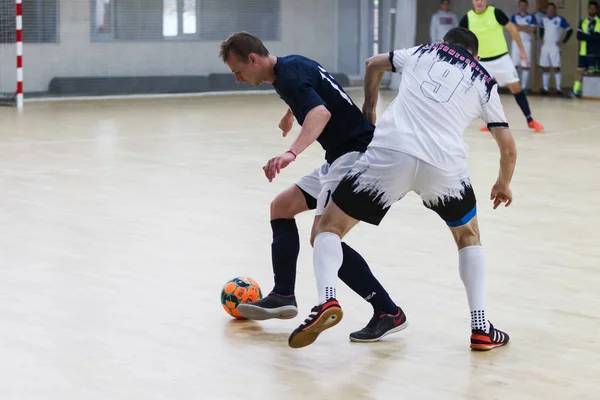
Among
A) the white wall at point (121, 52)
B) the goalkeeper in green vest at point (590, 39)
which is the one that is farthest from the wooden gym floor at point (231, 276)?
the goalkeeper in green vest at point (590, 39)

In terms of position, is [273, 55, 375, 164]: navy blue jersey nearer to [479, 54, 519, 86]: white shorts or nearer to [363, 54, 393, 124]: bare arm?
[363, 54, 393, 124]: bare arm

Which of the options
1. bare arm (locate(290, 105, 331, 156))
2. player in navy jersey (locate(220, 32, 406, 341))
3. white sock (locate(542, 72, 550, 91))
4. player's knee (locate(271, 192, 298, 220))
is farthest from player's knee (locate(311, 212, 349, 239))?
white sock (locate(542, 72, 550, 91))

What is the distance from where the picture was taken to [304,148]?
15.5 ft

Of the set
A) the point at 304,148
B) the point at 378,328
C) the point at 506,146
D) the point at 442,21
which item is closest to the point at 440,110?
the point at 506,146

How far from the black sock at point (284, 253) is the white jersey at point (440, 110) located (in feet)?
2.43

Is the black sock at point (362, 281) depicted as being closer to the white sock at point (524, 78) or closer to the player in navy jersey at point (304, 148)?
the player in navy jersey at point (304, 148)

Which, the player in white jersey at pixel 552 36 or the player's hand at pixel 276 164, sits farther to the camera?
the player in white jersey at pixel 552 36

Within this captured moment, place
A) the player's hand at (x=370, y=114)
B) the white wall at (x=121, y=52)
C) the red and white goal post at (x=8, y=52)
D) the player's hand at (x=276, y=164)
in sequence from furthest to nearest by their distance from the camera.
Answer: the white wall at (x=121, y=52)
the red and white goal post at (x=8, y=52)
the player's hand at (x=370, y=114)
the player's hand at (x=276, y=164)

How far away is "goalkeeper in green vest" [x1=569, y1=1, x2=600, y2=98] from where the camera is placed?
68.9 ft

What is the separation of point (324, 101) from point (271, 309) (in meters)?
1.09

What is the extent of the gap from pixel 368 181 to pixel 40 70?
645 inches

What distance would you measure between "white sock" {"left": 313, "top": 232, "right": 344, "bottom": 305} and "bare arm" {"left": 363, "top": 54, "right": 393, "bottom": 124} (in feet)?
2.49

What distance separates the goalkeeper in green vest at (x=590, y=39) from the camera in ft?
68.9

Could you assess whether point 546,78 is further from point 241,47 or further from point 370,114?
point 241,47
